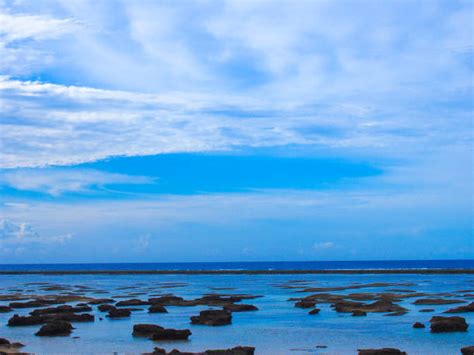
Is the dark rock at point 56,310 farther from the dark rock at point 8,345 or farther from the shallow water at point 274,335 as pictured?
the dark rock at point 8,345

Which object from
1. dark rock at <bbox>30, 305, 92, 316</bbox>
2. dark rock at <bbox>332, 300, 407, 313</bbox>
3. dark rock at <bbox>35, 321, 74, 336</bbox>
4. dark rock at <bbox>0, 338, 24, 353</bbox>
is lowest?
dark rock at <bbox>0, 338, 24, 353</bbox>

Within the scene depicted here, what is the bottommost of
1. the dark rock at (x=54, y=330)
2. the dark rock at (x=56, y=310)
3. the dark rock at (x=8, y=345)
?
the dark rock at (x=8, y=345)

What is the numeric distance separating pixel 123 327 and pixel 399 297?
3210 centimetres

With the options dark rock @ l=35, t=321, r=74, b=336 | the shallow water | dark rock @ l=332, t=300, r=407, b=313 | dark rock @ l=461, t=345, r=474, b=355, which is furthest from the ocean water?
dark rock @ l=461, t=345, r=474, b=355

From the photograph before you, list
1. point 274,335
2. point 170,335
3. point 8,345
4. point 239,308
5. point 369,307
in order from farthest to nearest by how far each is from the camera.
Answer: point 239,308, point 369,307, point 274,335, point 170,335, point 8,345

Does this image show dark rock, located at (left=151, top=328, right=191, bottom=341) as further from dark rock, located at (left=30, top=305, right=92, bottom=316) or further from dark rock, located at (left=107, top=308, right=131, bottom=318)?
dark rock, located at (left=30, top=305, right=92, bottom=316)

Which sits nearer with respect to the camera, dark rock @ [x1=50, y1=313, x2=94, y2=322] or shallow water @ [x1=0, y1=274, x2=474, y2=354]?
shallow water @ [x1=0, y1=274, x2=474, y2=354]

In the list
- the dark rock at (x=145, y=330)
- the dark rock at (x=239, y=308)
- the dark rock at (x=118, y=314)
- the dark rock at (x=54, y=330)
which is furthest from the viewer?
the dark rock at (x=239, y=308)

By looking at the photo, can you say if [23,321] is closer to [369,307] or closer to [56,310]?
[56,310]

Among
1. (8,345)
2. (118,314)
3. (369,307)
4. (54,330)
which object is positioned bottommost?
(8,345)

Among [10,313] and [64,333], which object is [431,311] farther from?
[10,313]

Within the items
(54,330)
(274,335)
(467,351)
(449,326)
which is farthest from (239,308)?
(467,351)

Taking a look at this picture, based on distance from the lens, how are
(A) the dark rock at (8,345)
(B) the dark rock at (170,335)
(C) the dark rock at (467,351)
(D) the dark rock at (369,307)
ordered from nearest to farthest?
1. (C) the dark rock at (467,351)
2. (A) the dark rock at (8,345)
3. (B) the dark rock at (170,335)
4. (D) the dark rock at (369,307)

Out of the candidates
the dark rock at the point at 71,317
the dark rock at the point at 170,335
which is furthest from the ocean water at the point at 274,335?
the dark rock at the point at 71,317
